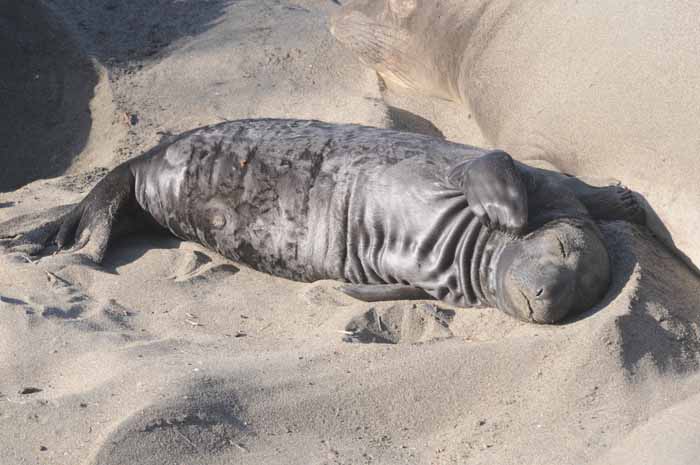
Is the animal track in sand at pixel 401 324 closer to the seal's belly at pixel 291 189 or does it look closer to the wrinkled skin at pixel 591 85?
the seal's belly at pixel 291 189

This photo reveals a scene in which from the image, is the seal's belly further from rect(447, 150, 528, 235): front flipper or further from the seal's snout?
the seal's snout

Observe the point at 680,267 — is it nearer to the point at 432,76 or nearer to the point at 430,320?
the point at 430,320

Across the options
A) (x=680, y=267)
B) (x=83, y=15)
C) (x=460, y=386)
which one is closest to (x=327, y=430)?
(x=460, y=386)

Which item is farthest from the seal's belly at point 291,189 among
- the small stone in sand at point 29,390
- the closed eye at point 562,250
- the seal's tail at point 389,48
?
the seal's tail at point 389,48

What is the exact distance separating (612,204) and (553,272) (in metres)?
0.70

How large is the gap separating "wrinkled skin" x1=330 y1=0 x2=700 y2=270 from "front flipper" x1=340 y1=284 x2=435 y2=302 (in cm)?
98

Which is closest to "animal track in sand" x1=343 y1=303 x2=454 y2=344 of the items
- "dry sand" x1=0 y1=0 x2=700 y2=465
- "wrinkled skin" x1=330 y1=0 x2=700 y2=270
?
"dry sand" x1=0 y1=0 x2=700 y2=465

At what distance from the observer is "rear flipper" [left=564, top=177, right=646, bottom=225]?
13.6 feet

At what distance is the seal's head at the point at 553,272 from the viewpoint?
11.6ft

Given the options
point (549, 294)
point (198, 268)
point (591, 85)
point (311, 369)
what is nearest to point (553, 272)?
point (549, 294)

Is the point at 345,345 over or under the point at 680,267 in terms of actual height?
under

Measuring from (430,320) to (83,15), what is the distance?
181 inches

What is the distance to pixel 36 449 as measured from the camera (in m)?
2.84

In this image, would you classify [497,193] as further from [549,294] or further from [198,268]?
[198,268]
